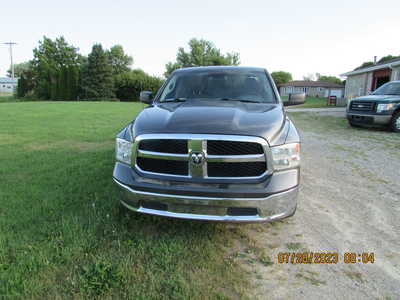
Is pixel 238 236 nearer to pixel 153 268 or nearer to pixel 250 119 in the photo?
pixel 153 268

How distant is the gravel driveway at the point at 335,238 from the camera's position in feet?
6.65

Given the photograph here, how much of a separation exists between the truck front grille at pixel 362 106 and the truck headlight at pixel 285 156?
844cm

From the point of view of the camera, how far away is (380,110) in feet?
28.8

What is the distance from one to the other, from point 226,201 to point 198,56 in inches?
2739

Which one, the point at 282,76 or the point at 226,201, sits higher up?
the point at 282,76

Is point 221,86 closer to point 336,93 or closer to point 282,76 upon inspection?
point 336,93

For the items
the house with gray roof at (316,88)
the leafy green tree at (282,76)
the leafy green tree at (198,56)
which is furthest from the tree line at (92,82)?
the leafy green tree at (282,76)

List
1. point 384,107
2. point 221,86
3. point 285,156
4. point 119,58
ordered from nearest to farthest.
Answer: point 285,156 < point 221,86 < point 384,107 < point 119,58

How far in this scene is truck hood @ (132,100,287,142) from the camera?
7.32 ft

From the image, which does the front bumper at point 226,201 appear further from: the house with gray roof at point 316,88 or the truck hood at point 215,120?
the house with gray roof at point 316,88

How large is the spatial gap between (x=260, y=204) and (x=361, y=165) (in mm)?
4060

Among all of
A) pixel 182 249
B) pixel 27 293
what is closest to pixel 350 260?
pixel 182 249

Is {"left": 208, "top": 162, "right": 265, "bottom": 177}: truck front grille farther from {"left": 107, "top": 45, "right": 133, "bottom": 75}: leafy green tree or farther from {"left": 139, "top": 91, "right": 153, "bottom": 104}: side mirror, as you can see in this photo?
{"left": 107, "top": 45, "right": 133, "bottom": 75}: leafy green tree
